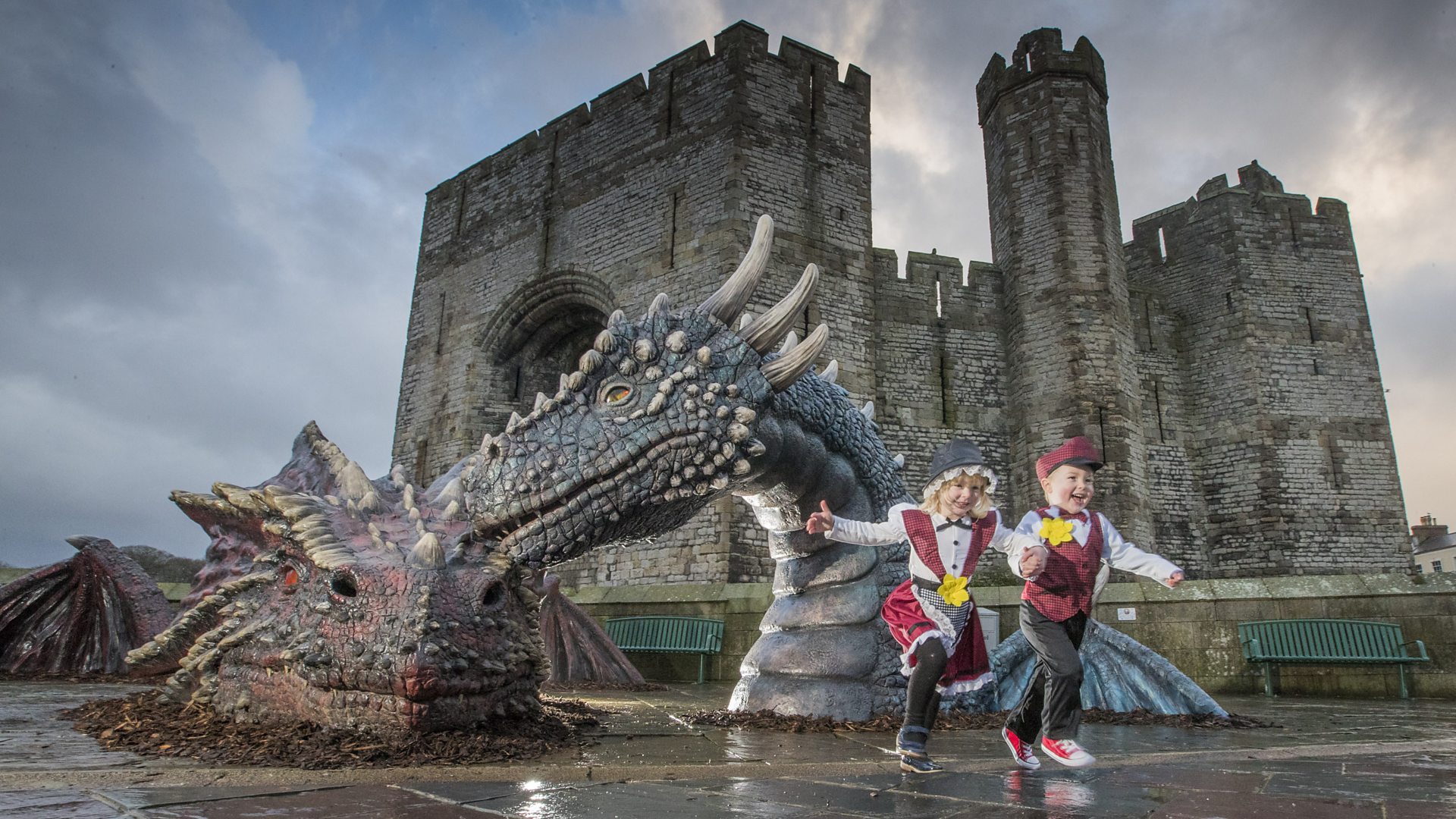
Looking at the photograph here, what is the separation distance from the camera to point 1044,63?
17.2 meters

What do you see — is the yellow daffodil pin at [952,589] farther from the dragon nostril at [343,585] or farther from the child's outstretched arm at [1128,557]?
the dragon nostril at [343,585]

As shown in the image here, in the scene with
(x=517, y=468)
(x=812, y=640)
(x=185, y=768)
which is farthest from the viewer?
(x=812, y=640)

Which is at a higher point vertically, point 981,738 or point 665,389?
point 665,389

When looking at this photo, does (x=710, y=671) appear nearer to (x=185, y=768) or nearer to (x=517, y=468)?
(x=517, y=468)

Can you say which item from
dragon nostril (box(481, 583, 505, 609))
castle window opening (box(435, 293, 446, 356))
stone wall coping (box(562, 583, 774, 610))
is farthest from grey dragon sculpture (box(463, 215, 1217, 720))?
castle window opening (box(435, 293, 446, 356))

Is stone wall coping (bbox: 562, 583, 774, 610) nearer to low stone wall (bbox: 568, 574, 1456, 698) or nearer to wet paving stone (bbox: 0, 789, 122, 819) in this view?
low stone wall (bbox: 568, 574, 1456, 698)

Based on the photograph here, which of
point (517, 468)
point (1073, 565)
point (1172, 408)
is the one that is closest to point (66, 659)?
point (517, 468)

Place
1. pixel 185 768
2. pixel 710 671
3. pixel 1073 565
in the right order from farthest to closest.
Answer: pixel 710 671 → pixel 1073 565 → pixel 185 768

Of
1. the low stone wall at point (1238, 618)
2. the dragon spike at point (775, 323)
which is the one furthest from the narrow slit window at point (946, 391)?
the dragon spike at point (775, 323)

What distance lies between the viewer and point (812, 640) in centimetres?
329

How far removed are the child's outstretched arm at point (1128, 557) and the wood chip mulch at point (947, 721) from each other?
1076mm

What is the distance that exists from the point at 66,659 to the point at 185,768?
10.7 feet

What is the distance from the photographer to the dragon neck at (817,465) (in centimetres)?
309

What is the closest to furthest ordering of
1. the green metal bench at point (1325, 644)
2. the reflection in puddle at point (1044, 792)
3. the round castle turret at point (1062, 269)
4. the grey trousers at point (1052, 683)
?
the reflection in puddle at point (1044, 792), the grey trousers at point (1052, 683), the green metal bench at point (1325, 644), the round castle turret at point (1062, 269)
